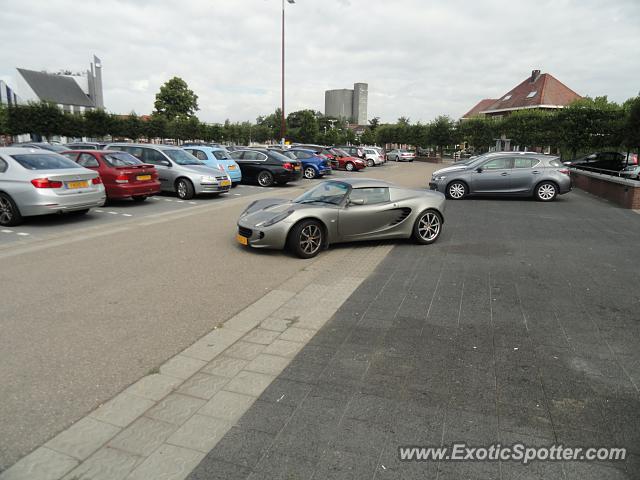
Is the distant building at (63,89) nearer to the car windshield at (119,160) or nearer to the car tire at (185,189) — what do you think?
the car tire at (185,189)

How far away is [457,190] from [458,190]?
0.11ft

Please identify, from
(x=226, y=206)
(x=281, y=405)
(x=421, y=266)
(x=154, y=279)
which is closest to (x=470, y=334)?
(x=281, y=405)

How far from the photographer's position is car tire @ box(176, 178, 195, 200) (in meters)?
14.3

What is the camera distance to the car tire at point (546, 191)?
15.1 meters

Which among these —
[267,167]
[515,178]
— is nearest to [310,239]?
[515,178]

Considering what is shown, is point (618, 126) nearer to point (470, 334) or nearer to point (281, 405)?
point (470, 334)

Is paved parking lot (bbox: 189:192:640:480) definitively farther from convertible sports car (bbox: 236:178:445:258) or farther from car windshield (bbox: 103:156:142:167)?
car windshield (bbox: 103:156:142:167)

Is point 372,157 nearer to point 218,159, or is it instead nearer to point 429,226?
point 218,159

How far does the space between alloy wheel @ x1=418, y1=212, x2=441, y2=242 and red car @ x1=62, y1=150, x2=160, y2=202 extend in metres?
8.09

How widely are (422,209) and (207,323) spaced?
482cm

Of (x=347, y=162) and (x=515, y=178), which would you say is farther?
(x=347, y=162)

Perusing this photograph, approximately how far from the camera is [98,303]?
502 cm

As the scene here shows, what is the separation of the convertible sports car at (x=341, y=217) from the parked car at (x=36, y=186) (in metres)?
4.38

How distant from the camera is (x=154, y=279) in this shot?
5.92m
